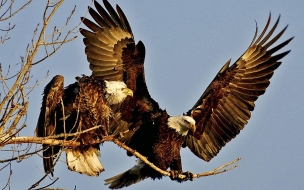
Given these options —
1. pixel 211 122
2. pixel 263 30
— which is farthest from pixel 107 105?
pixel 263 30

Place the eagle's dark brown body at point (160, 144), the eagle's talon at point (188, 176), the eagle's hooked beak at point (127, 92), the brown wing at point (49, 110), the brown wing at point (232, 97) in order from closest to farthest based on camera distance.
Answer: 1. the brown wing at point (49, 110)
2. the eagle's hooked beak at point (127, 92)
3. the eagle's talon at point (188, 176)
4. the eagle's dark brown body at point (160, 144)
5. the brown wing at point (232, 97)

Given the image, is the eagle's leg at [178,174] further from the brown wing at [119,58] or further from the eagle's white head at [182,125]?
the brown wing at [119,58]

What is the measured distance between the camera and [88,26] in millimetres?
9984

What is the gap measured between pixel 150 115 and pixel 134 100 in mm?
302

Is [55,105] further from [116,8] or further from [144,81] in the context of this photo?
[116,8]

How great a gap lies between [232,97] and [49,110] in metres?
3.26

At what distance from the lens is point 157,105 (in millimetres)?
9320

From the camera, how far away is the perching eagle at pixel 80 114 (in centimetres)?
767

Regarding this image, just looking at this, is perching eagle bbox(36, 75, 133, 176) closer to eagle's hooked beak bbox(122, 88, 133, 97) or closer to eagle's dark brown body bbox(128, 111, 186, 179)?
eagle's hooked beak bbox(122, 88, 133, 97)

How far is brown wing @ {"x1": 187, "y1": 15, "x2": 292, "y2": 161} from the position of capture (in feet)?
31.4

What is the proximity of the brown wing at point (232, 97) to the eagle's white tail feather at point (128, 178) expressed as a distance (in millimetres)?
930

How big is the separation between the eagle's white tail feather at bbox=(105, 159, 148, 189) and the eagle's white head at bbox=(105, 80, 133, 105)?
1.21 m

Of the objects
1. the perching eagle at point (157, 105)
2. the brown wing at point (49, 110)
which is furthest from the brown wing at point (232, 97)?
the brown wing at point (49, 110)

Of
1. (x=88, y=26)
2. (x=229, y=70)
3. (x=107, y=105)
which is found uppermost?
(x=88, y=26)
